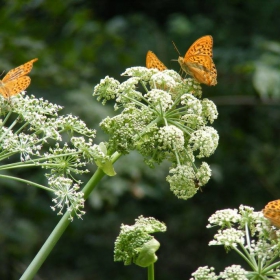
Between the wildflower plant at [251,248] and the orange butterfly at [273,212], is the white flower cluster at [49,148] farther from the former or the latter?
the orange butterfly at [273,212]

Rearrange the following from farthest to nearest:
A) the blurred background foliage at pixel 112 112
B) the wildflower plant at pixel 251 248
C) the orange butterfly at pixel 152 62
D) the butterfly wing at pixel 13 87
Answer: the blurred background foliage at pixel 112 112 < the orange butterfly at pixel 152 62 < the butterfly wing at pixel 13 87 < the wildflower plant at pixel 251 248

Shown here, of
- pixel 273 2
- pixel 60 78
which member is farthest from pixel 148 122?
pixel 273 2

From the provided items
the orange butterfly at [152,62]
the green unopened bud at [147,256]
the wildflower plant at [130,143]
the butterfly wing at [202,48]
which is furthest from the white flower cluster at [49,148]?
the butterfly wing at [202,48]

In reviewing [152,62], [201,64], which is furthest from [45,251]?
[201,64]

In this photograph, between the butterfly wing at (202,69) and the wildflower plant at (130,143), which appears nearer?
the wildflower plant at (130,143)

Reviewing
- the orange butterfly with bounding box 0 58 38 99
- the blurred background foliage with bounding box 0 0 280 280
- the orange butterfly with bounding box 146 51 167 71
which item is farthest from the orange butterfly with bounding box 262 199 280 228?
the blurred background foliage with bounding box 0 0 280 280

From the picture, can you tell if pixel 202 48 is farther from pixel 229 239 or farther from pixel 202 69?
pixel 229 239
